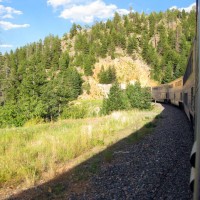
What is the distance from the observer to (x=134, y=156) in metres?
9.58

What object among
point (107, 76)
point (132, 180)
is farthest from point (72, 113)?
point (107, 76)

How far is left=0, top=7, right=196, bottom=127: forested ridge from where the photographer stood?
142ft

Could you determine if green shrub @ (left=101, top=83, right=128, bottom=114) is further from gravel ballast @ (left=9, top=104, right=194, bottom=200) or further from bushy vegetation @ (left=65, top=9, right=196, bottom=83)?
bushy vegetation @ (left=65, top=9, right=196, bottom=83)

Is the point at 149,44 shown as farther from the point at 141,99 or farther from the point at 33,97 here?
the point at 141,99

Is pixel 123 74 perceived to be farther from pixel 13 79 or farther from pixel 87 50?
pixel 13 79

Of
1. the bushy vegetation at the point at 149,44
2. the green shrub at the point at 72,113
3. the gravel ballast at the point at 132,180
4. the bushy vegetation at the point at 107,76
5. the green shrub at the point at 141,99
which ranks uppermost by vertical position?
the bushy vegetation at the point at 149,44

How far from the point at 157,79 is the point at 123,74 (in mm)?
12590

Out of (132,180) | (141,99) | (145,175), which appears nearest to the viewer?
(132,180)

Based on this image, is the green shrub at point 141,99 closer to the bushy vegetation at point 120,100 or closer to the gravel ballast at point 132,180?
the bushy vegetation at point 120,100

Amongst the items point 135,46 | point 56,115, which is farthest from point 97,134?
point 135,46

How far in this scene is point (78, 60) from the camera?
108938 mm

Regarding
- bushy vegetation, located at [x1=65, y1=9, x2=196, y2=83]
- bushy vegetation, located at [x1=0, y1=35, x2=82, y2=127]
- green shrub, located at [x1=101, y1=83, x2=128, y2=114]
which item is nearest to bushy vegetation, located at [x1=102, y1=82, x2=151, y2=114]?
green shrub, located at [x1=101, y1=83, x2=128, y2=114]

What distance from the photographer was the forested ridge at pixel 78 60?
43375mm

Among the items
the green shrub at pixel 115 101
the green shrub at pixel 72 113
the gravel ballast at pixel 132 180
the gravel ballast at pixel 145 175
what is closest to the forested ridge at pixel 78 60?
the green shrub at pixel 72 113
